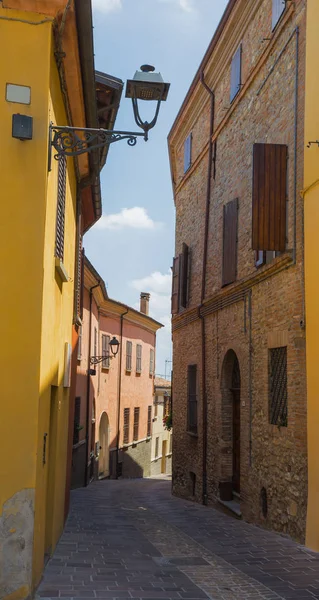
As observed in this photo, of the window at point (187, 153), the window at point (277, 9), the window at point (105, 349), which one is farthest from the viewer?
the window at point (105, 349)

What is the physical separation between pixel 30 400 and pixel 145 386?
28414 mm

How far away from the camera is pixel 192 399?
1736 centimetres

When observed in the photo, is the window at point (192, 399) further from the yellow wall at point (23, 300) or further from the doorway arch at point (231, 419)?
the yellow wall at point (23, 300)

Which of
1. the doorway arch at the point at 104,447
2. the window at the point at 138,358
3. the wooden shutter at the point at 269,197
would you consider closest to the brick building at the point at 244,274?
the wooden shutter at the point at 269,197

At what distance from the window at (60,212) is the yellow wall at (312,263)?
11.5ft

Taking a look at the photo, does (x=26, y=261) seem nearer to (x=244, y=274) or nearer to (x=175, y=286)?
(x=244, y=274)

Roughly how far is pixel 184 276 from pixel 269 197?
7576 millimetres

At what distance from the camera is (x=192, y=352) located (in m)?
17.7

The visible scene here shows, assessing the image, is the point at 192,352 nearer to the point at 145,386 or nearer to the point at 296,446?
the point at 296,446

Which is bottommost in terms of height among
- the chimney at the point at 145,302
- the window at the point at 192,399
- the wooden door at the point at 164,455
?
the wooden door at the point at 164,455

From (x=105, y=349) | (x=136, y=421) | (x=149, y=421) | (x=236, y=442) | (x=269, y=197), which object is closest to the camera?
(x=269, y=197)

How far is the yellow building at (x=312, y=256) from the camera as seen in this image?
362 inches

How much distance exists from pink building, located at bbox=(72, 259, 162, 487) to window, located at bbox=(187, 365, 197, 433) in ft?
9.32

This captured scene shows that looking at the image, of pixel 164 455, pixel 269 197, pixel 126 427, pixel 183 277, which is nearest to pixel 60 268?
pixel 269 197
